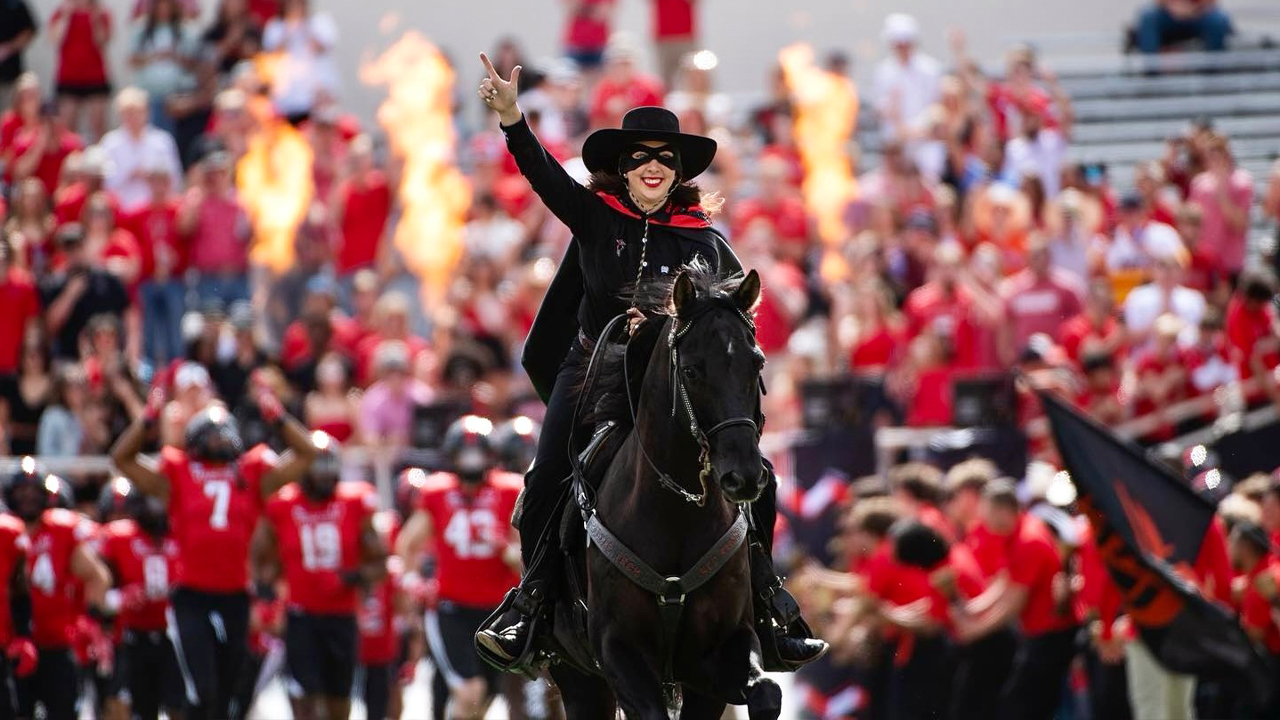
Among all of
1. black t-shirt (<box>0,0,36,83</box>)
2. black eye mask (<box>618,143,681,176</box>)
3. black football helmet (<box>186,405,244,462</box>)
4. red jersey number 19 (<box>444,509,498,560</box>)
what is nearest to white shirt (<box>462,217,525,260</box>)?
red jersey number 19 (<box>444,509,498,560</box>)

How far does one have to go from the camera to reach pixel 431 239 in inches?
805

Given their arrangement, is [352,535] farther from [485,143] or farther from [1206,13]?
[1206,13]

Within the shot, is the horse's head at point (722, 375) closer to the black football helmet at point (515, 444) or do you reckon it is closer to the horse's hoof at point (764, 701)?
the horse's hoof at point (764, 701)

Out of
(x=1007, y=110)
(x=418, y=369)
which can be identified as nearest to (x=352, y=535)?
(x=418, y=369)

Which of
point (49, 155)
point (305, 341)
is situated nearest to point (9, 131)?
point (49, 155)

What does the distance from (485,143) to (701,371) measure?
42.5 feet

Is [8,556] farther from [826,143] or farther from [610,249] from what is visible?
[826,143]

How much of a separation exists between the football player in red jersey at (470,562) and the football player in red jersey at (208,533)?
100 cm

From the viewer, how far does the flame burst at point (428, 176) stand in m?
20.4

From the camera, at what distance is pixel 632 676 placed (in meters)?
8.48

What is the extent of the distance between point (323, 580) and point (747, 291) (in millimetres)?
7812

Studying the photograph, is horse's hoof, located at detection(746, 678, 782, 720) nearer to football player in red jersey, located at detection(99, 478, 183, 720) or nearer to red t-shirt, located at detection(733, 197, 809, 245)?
football player in red jersey, located at detection(99, 478, 183, 720)

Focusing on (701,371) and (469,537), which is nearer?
(701,371)

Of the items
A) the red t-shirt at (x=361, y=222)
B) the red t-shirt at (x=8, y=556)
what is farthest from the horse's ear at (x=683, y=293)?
the red t-shirt at (x=361, y=222)
